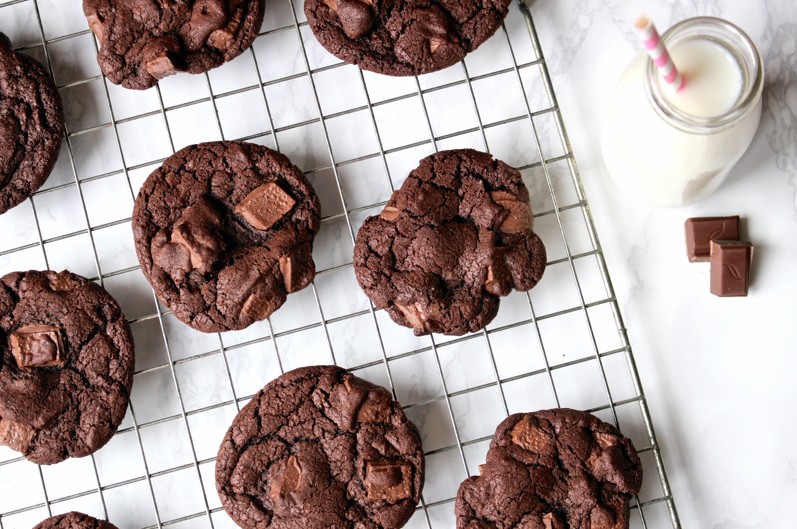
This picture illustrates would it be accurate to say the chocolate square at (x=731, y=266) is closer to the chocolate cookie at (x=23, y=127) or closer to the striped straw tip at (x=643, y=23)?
the striped straw tip at (x=643, y=23)

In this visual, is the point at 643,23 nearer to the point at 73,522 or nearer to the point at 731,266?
the point at 731,266

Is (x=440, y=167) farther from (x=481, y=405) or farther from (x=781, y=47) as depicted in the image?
(x=781, y=47)

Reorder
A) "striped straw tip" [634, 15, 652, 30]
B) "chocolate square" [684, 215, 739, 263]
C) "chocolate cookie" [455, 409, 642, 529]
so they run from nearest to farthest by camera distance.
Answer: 1. "striped straw tip" [634, 15, 652, 30]
2. "chocolate cookie" [455, 409, 642, 529]
3. "chocolate square" [684, 215, 739, 263]

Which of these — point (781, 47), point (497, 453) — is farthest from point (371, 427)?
point (781, 47)

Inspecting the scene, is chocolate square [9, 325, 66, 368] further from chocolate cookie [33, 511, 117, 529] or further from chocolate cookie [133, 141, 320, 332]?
chocolate cookie [33, 511, 117, 529]

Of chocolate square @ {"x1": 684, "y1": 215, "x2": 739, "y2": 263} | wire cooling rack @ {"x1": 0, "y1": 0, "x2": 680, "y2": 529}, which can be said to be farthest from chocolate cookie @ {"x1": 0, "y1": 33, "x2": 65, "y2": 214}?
chocolate square @ {"x1": 684, "y1": 215, "x2": 739, "y2": 263}
